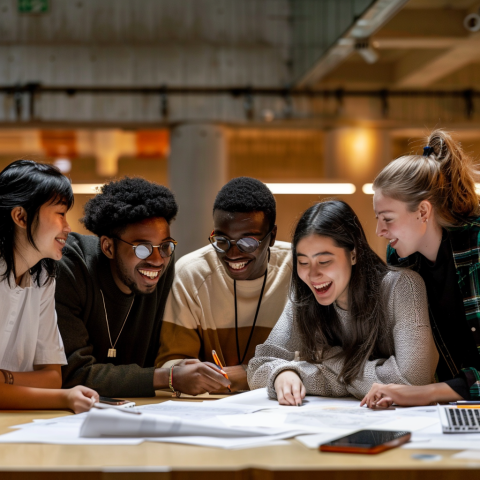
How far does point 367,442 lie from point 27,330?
4.32 ft

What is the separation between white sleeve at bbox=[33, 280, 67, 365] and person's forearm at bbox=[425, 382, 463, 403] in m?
1.27

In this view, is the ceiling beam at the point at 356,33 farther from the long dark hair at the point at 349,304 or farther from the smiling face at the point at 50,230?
the smiling face at the point at 50,230

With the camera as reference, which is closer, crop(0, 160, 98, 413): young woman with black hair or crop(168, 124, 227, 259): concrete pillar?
crop(0, 160, 98, 413): young woman with black hair

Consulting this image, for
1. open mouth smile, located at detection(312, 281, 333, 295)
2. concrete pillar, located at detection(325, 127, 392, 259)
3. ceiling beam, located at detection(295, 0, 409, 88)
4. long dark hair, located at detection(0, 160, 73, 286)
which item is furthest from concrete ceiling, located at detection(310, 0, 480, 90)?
long dark hair, located at detection(0, 160, 73, 286)

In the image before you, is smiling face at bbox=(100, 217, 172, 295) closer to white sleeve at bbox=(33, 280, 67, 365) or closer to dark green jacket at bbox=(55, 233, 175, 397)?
dark green jacket at bbox=(55, 233, 175, 397)

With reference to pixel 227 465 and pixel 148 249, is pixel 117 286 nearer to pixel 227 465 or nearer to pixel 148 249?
pixel 148 249

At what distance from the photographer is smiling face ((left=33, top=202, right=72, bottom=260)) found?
210 centimetres

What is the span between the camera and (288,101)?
646 centimetres

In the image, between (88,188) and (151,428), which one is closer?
(151,428)

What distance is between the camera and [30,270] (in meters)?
2.17

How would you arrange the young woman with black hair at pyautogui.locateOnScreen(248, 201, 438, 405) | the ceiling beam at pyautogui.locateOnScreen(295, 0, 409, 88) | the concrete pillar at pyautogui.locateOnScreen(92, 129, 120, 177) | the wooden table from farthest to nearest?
1. the concrete pillar at pyautogui.locateOnScreen(92, 129, 120, 177)
2. the ceiling beam at pyautogui.locateOnScreen(295, 0, 409, 88)
3. the young woman with black hair at pyautogui.locateOnScreen(248, 201, 438, 405)
4. the wooden table

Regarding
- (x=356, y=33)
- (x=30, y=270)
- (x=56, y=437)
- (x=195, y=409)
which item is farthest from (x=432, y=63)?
(x=56, y=437)

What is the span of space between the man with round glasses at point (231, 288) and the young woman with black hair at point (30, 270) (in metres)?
0.52

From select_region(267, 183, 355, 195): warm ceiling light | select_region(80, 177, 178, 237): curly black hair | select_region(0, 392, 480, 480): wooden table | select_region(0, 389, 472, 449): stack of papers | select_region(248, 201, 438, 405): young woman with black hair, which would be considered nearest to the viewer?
select_region(0, 392, 480, 480): wooden table
